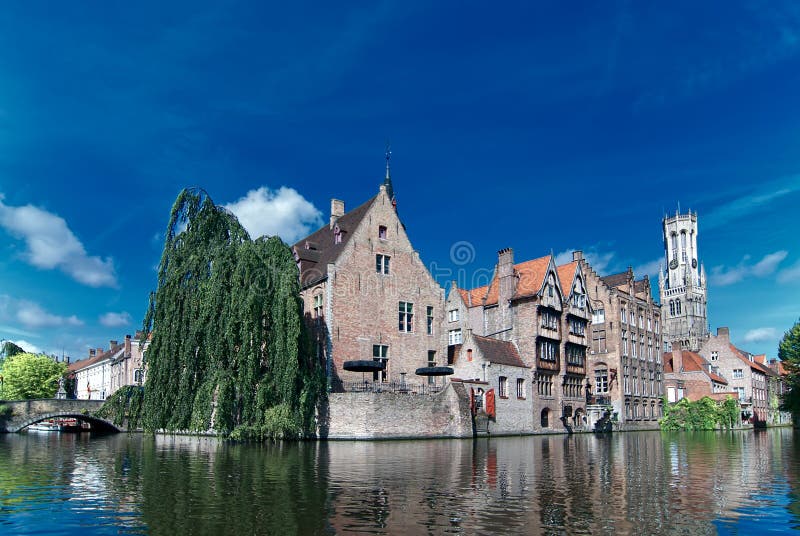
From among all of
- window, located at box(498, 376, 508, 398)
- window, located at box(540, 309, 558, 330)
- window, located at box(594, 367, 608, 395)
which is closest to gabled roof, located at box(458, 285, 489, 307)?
window, located at box(540, 309, 558, 330)

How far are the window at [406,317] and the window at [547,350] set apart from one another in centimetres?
1198

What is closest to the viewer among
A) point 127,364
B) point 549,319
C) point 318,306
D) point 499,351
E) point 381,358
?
point 318,306

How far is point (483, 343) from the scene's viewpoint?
50.7 metres

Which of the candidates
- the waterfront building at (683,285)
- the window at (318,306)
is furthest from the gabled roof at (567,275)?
the waterfront building at (683,285)

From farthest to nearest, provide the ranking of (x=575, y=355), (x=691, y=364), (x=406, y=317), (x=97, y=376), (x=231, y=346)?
1. (x=97, y=376)
2. (x=691, y=364)
3. (x=575, y=355)
4. (x=406, y=317)
5. (x=231, y=346)

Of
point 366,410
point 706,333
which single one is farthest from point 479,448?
point 706,333

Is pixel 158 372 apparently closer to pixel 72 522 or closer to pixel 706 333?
pixel 72 522

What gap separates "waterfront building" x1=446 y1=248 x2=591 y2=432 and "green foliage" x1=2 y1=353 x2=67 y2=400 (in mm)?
54904

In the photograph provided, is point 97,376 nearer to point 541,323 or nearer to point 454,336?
point 454,336

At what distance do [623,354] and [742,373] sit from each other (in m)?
28.7

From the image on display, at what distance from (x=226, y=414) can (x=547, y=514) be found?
23.7m

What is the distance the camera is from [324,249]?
5206 cm

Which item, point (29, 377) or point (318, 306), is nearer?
point (318, 306)

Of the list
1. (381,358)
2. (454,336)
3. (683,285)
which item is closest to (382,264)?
(381,358)
